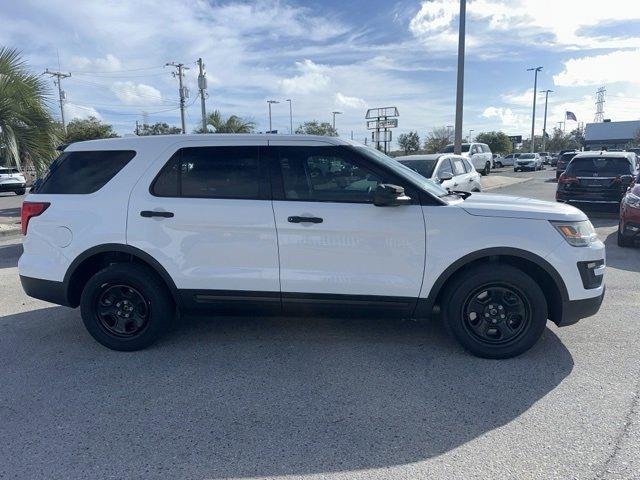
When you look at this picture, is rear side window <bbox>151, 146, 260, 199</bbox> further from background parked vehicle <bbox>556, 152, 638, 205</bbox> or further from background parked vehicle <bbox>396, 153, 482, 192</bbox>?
background parked vehicle <bbox>556, 152, 638, 205</bbox>

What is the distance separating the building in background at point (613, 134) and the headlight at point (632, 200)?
85758mm

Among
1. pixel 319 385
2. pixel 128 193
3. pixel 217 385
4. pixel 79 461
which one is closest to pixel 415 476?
pixel 319 385

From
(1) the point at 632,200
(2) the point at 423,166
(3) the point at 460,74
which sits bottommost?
(1) the point at 632,200

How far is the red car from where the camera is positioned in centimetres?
789

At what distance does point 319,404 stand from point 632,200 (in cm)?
742

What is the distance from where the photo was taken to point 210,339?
4.46m

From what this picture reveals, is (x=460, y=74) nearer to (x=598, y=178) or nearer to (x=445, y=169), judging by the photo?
(x=598, y=178)

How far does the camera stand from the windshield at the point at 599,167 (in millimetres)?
11820

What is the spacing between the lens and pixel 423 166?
10.4 m

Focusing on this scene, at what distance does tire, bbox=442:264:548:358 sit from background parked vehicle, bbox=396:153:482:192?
19.7 feet

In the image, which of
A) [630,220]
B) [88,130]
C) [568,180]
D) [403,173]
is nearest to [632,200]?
[630,220]

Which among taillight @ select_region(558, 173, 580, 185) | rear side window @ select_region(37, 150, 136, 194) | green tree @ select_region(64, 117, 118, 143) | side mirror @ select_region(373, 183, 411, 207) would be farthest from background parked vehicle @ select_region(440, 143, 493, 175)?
green tree @ select_region(64, 117, 118, 143)

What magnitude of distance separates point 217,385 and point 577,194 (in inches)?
450

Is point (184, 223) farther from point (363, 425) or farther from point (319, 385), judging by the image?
point (363, 425)
